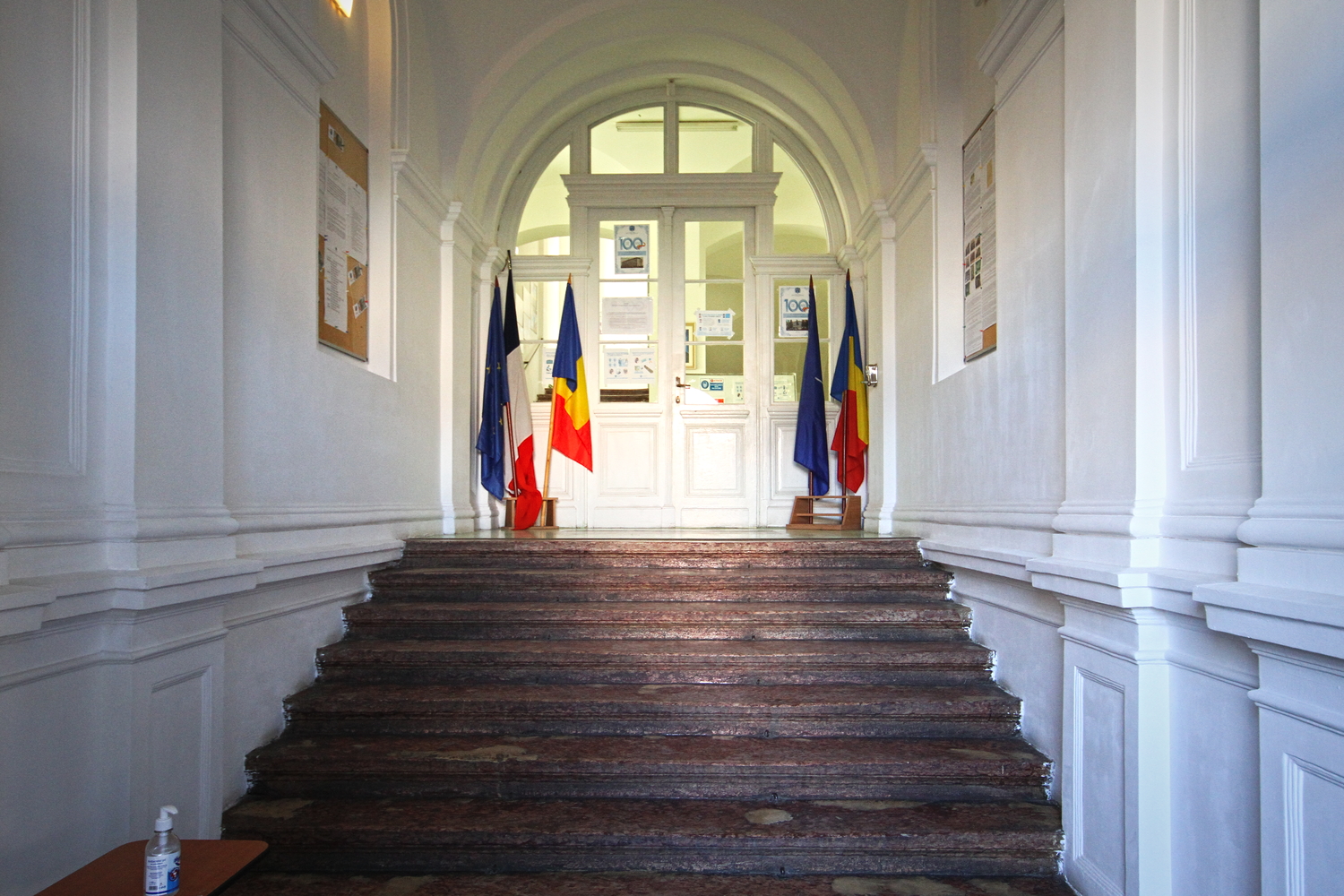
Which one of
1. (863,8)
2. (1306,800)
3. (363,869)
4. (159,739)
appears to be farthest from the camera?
(863,8)

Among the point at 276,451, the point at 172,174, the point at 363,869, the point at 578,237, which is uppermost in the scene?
the point at 578,237

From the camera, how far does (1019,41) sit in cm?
365

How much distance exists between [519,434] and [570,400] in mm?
487

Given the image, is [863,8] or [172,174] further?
[863,8]

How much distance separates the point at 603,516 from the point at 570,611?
A: 3.37 meters

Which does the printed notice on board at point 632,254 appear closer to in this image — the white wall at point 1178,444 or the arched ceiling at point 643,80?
→ the arched ceiling at point 643,80

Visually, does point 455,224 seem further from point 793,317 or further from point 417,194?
point 793,317

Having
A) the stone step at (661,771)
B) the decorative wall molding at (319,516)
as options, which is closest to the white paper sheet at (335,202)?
the decorative wall molding at (319,516)

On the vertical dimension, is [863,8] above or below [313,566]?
above

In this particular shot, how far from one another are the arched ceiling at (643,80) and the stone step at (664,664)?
3.58 metres

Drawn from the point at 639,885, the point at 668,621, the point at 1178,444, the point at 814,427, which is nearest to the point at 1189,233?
the point at 1178,444

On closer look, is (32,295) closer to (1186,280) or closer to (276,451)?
(276,451)

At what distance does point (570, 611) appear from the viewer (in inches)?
163

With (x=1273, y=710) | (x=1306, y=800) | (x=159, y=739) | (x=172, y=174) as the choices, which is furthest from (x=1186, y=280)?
(x=159, y=739)
